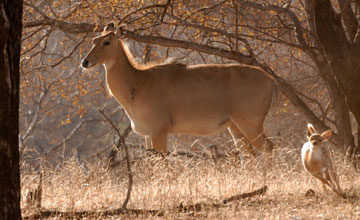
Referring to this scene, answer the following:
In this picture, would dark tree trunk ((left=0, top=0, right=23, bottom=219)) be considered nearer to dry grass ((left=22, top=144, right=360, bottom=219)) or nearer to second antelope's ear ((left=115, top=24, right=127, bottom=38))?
dry grass ((left=22, top=144, right=360, bottom=219))

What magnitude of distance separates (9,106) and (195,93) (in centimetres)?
Result: 608

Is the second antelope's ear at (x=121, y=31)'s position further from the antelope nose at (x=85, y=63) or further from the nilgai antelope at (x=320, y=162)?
the nilgai antelope at (x=320, y=162)

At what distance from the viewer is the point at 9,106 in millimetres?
4215

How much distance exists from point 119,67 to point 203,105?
1520 millimetres

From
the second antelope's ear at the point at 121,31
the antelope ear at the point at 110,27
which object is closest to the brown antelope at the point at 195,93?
the antelope ear at the point at 110,27

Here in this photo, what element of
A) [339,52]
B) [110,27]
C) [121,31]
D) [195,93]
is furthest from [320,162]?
[110,27]

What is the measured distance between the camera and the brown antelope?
999 centimetres

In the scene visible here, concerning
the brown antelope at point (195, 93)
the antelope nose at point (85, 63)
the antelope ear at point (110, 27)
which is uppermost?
the antelope ear at point (110, 27)

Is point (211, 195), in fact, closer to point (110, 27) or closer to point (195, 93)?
point (195, 93)

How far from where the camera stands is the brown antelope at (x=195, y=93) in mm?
9992

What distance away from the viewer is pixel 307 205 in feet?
20.5

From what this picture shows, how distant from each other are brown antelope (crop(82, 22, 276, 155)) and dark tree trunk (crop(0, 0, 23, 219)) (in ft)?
18.3

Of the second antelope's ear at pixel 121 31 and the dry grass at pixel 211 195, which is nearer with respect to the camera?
the dry grass at pixel 211 195

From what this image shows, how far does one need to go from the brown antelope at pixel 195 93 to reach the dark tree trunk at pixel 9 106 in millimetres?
5573
